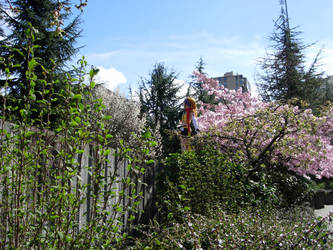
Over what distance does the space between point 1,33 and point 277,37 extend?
14990 mm

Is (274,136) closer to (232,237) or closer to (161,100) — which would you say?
(232,237)

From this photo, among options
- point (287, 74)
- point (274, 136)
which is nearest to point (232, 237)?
point (274, 136)

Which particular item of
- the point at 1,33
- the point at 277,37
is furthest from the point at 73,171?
the point at 277,37

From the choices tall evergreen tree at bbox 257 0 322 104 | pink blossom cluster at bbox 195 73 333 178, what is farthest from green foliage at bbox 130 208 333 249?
tall evergreen tree at bbox 257 0 322 104

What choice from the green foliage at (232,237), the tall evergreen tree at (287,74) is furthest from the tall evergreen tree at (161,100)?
the green foliage at (232,237)

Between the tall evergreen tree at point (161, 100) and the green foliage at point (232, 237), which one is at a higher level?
the tall evergreen tree at point (161, 100)

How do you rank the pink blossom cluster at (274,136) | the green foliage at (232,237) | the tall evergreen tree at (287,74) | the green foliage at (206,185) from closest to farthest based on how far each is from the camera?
the green foliage at (232,237)
the green foliage at (206,185)
the pink blossom cluster at (274,136)
the tall evergreen tree at (287,74)

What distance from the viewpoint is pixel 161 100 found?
65.2 feet

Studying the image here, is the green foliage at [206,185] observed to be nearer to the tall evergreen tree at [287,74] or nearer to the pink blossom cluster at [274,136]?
the pink blossom cluster at [274,136]

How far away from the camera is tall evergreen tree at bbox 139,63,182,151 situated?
64.2ft

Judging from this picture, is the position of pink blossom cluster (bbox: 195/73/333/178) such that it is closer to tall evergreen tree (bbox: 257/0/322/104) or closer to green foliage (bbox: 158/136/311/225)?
green foliage (bbox: 158/136/311/225)

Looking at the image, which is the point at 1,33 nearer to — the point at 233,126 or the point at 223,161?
the point at 233,126

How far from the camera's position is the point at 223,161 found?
4.85 meters

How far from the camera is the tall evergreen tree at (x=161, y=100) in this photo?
64.2 feet
